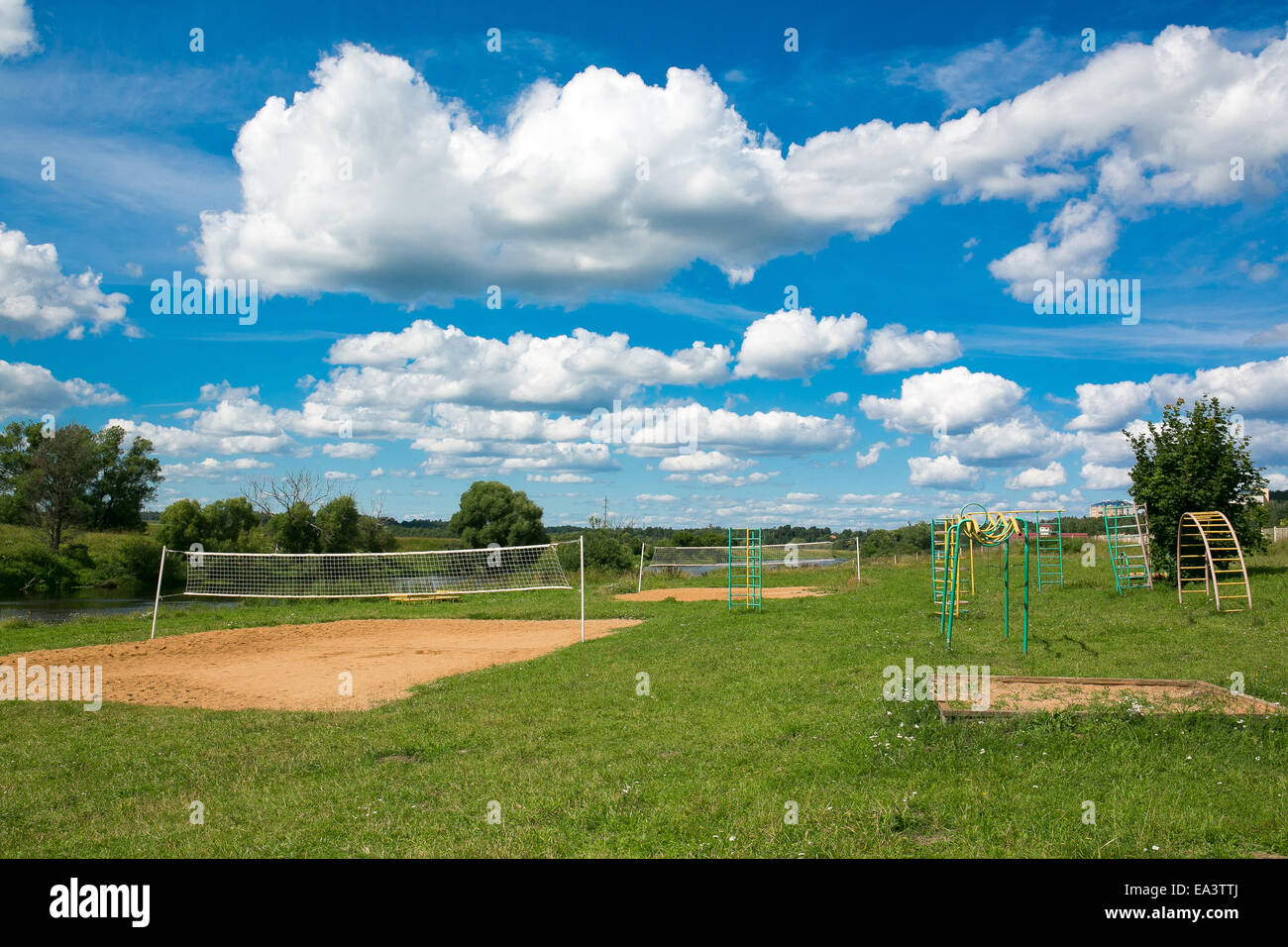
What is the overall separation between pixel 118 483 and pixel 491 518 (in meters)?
32.3

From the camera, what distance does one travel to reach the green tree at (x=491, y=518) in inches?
1981

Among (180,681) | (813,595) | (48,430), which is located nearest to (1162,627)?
(813,595)

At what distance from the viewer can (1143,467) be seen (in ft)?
70.4

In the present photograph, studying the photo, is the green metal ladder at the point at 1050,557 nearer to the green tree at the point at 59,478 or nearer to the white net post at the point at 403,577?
the white net post at the point at 403,577

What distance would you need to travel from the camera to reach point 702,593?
2825 centimetres

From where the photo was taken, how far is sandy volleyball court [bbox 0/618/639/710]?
11852 millimetres

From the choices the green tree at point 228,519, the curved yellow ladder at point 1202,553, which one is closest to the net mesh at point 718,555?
the curved yellow ladder at point 1202,553

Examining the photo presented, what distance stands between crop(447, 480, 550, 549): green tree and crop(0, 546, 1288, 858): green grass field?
126ft

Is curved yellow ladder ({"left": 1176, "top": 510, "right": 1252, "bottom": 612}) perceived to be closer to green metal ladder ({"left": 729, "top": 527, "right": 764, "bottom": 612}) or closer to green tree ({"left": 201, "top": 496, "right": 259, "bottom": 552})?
green metal ladder ({"left": 729, "top": 527, "right": 764, "bottom": 612})

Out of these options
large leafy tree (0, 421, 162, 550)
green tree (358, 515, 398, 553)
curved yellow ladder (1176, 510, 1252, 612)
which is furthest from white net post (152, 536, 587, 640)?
large leafy tree (0, 421, 162, 550)

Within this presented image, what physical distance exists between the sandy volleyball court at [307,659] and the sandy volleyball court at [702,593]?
6072 mm
